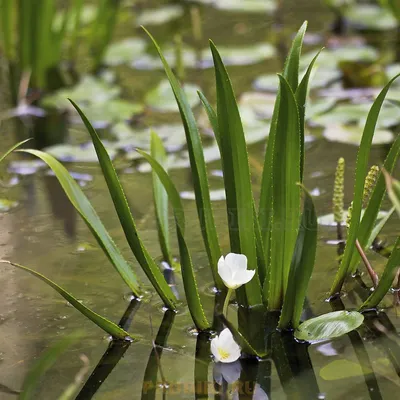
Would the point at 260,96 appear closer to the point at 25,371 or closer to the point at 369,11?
the point at 369,11

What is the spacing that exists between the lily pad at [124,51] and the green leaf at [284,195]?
4.41 feet

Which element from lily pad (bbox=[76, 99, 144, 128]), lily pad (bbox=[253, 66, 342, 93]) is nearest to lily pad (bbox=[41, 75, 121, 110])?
lily pad (bbox=[76, 99, 144, 128])

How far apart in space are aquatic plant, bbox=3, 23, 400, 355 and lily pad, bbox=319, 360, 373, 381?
0.04 metres

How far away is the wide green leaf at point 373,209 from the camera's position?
0.93 meters

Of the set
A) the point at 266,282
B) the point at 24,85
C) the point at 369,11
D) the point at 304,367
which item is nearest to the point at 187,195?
the point at 266,282

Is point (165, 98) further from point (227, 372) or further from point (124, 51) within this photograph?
point (227, 372)

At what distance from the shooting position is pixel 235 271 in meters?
0.84

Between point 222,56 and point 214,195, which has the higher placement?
point 222,56

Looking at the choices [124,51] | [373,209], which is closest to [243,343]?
[373,209]

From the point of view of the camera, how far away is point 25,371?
0.87 m

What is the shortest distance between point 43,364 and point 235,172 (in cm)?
33

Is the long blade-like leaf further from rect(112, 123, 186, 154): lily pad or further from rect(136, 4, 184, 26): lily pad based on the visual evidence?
rect(136, 4, 184, 26): lily pad

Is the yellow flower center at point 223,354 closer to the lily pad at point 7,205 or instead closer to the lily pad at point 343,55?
the lily pad at point 7,205

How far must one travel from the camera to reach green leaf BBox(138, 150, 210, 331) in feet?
2.84
